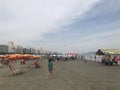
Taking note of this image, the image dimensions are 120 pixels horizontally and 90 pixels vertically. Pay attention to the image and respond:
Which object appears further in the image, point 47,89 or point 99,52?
point 99,52

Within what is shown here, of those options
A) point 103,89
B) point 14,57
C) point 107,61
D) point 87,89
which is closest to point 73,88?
point 87,89

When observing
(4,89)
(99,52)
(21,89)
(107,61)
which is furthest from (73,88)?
(99,52)

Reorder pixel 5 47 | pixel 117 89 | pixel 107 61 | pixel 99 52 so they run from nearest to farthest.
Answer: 1. pixel 117 89
2. pixel 107 61
3. pixel 99 52
4. pixel 5 47

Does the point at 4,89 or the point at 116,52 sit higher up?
the point at 116,52

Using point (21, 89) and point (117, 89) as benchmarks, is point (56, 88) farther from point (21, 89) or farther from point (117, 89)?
point (117, 89)

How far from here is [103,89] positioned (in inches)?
574

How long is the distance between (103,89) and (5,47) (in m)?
191

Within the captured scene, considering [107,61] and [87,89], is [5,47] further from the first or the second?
[87,89]

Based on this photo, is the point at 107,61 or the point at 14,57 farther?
the point at 107,61

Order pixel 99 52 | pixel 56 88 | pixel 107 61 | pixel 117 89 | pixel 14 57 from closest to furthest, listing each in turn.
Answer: pixel 117 89, pixel 56 88, pixel 14 57, pixel 107 61, pixel 99 52

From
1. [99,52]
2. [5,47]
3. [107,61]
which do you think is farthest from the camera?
[5,47]

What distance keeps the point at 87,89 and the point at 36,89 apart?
3.35m

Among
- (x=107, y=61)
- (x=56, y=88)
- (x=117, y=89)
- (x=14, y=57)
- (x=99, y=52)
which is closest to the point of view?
(x=117, y=89)

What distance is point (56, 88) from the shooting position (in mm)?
15508
